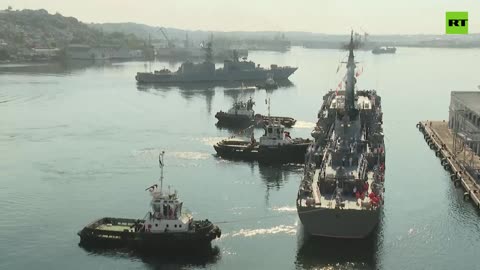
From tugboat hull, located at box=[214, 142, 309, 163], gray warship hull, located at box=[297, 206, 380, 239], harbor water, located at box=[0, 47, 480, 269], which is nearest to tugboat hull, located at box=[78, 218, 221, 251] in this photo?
harbor water, located at box=[0, 47, 480, 269]

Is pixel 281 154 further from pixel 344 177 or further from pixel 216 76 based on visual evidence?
pixel 216 76

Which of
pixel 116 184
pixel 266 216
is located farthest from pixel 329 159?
pixel 116 184

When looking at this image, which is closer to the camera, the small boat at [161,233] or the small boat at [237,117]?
the small boat at [161,233]

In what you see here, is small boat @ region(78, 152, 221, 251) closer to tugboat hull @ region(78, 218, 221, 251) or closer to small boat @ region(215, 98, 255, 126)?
tugboat hull @ region(78, 218, 221, 251)

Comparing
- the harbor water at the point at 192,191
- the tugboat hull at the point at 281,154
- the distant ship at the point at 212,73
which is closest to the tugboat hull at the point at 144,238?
the harbor water at the point at 192,191

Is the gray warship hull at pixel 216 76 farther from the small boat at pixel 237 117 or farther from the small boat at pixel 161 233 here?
the small boat at pixel 161 233

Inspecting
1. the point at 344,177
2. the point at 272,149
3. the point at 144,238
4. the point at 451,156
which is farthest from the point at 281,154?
the point at 144,238
